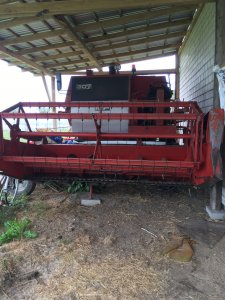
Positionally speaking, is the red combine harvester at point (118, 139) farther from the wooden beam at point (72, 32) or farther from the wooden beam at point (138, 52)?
the wooden beam at point (138, 52)

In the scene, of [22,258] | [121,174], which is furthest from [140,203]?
[22,258]

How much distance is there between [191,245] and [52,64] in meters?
7.81

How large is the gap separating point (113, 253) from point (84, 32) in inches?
217

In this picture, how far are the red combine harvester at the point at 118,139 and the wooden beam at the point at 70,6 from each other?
127cm

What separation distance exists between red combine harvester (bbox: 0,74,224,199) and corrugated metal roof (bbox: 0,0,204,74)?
131cm

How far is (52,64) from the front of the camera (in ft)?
33.2

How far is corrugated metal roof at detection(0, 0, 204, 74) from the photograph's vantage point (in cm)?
544

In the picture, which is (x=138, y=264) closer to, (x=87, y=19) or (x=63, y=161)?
(x=63, y=161)

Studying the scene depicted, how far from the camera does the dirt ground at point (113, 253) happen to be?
2865 mm

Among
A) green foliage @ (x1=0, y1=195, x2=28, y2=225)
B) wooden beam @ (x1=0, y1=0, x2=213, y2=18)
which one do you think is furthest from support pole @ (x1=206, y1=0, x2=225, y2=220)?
green foliage @ (x1=0, y1=195, x2=28, y2=225)

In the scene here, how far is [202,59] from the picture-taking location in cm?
629

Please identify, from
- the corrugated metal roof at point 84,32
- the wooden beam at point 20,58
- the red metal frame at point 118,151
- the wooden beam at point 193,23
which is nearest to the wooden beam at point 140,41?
the corrugated metal roof at point 84,32

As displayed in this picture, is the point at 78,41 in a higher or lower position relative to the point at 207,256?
higher

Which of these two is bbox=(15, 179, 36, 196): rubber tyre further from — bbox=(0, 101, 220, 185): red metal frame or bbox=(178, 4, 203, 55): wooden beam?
bbox=(178, 4, 203, 55): wooden beam
